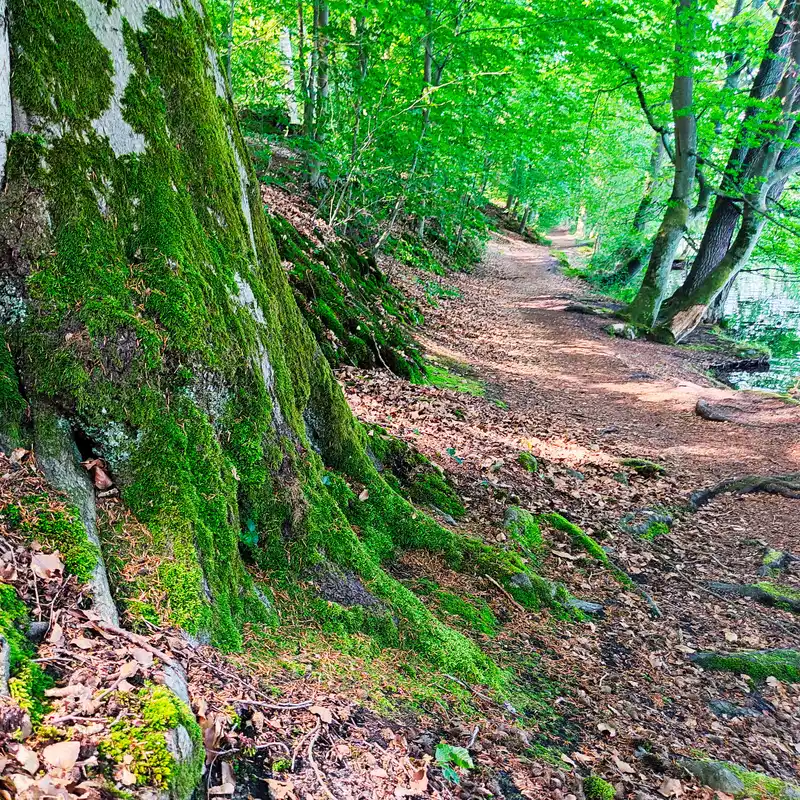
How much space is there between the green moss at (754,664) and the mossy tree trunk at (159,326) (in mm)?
→ 2200

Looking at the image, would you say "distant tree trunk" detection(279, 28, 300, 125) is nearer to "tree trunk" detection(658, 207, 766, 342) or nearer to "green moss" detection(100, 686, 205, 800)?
"tree trunk" detection(658, 207, 766, 342)

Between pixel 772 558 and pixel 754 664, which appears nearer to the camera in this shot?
pixel 754 664

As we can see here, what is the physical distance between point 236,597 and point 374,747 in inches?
36.2

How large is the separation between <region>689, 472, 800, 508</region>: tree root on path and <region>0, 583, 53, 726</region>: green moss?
7.65 m

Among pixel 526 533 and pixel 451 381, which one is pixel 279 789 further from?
pixel 451 381

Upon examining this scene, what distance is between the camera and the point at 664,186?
27922 millimetres

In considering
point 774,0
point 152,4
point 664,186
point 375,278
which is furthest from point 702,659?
point 664,186

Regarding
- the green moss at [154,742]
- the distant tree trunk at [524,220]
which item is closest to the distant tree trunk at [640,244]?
the distant tree trunk at [524,220]

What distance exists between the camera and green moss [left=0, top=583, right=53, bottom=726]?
5.40 feet

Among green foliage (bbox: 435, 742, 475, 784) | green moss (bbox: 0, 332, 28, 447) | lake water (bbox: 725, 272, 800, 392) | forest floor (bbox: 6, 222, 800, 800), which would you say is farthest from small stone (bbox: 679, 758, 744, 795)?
lake water (bbox: 725, 272, 800, 392)

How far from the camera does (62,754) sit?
1.56m

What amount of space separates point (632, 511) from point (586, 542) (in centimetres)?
152

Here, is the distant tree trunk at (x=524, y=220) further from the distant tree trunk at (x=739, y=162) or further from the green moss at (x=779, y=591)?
the green moss at (x=779, y=591)

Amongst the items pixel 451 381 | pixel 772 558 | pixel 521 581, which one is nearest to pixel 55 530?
pixel 521 581
